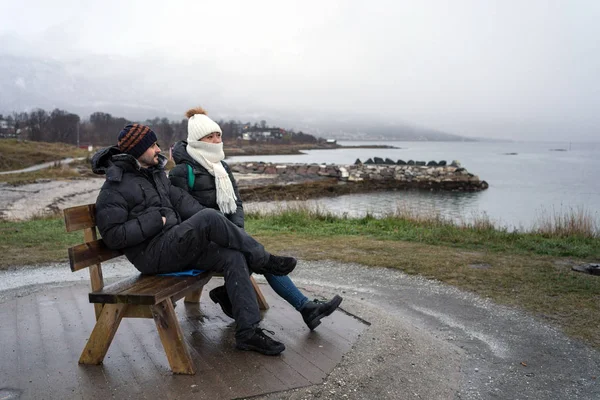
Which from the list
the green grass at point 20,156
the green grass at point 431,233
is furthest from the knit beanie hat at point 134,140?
the green grass at point 20,156

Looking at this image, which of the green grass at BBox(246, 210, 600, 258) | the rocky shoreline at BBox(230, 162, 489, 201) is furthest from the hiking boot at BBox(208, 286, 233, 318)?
the rocky shoreline at BBox(230, 162, 489, 201)

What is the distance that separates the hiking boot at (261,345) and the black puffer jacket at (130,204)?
99 centimetres

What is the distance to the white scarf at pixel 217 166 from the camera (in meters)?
4.77

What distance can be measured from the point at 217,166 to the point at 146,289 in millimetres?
1506

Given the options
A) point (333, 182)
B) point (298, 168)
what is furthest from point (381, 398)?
point (298, 168)

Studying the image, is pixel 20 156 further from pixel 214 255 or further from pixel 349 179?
pixel 214 255

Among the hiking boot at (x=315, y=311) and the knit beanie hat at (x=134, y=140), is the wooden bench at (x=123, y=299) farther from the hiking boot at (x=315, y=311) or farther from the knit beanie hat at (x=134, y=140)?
the hiking boot at (x=315, y=311)

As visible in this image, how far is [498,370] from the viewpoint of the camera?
4.15 m

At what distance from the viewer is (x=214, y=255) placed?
4090 millimetres

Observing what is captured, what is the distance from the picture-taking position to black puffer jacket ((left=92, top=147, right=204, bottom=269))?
3.81m

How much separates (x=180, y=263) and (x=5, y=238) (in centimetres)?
636

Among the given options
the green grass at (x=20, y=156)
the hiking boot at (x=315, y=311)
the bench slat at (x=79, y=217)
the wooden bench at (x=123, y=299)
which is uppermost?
the bench slat at (x=79, y=217)

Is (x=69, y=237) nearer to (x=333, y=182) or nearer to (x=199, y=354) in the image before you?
(x=199, y=354)

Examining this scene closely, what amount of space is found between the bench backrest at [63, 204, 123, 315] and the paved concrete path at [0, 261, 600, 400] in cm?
157
